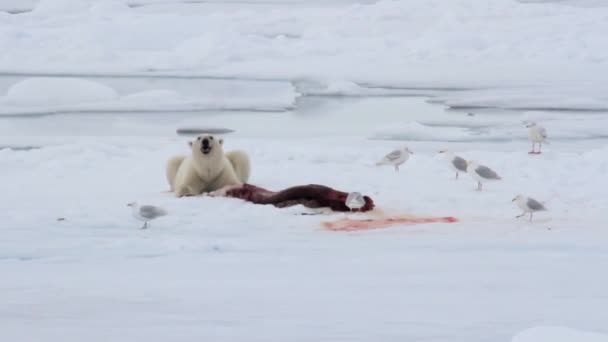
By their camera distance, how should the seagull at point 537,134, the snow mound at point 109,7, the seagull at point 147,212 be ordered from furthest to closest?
the snow mound at point 109,7
the seagull at point 537,134
the seagull at point 147,212

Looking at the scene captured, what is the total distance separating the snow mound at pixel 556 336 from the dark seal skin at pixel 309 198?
101 inches

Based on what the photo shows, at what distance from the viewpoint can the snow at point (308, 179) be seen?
3.79 meters

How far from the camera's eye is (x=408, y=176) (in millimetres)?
6891

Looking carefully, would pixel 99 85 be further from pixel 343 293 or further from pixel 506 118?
pixel 343 293

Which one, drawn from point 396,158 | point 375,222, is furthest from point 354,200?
point 396,158

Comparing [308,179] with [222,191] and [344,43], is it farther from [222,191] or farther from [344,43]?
[344,43]

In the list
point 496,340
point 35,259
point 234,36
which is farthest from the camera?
point 234,36

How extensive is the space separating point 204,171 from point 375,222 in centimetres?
127

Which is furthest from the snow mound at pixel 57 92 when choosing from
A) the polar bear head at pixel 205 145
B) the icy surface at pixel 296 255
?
the polar bear head at pixel 205 145

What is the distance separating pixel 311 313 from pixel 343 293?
0.31 m

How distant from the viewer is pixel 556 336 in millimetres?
3107

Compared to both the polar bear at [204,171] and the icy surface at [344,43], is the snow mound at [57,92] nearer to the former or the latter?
the icy surface at [344,43]

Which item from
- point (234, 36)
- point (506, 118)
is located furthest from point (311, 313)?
point (234, 36)

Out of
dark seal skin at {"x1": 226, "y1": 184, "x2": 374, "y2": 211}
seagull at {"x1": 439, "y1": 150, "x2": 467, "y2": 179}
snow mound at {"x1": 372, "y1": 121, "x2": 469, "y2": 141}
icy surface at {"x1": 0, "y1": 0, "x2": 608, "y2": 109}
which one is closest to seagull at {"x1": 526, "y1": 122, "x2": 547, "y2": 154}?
snow mound at {"x1": 372, "y1": 121, "x2": 469, "y2": 141}
